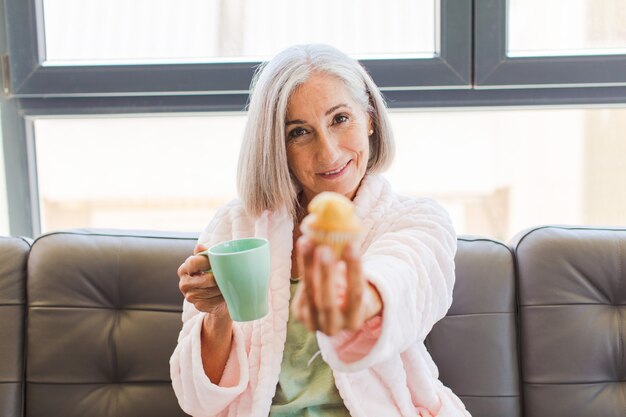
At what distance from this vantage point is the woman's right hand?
1.09 metres

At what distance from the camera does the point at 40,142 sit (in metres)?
2.19

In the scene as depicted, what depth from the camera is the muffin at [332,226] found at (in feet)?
2.22

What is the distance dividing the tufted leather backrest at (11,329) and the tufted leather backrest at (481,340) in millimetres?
1035

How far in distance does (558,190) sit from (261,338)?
1.23 m

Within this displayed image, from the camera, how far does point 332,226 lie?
0.68 metres

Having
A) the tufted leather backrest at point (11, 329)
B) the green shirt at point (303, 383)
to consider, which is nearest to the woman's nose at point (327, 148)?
the green shirt at point (303, 383)

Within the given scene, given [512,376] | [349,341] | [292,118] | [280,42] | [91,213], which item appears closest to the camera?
[349,341]

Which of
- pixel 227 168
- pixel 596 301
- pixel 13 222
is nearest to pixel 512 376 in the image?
pixel 596 301

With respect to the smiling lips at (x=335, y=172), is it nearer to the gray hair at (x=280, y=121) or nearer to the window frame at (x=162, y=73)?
the gray hair at (x=280, y=121)

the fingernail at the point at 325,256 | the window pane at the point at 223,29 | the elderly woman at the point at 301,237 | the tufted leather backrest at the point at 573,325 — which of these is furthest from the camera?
the window pane at the point at 223,29

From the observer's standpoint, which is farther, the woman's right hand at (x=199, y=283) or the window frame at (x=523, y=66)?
the window frame at (x=523, y=66)

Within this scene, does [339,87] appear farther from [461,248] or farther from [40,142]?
[40,142]

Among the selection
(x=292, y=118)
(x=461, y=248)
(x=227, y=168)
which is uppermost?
(x=292, y=118)

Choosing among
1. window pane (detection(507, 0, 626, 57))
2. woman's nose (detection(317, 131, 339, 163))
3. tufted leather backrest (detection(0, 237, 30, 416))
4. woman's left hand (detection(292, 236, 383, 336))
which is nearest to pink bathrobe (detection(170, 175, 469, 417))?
woman's nose (detection(317, 131, 339, 163))
